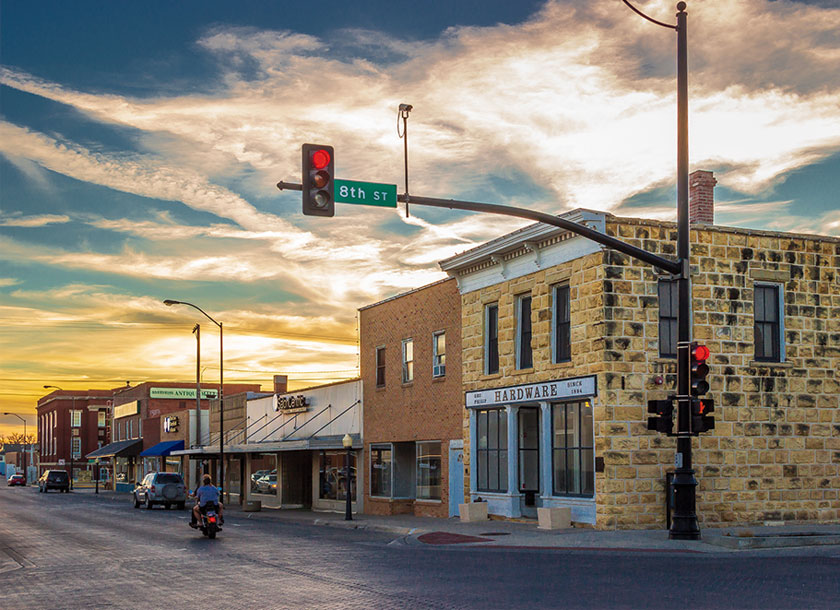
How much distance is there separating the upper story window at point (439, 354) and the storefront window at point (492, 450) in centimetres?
290

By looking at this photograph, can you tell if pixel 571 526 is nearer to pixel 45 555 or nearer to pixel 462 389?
pixel 462 389

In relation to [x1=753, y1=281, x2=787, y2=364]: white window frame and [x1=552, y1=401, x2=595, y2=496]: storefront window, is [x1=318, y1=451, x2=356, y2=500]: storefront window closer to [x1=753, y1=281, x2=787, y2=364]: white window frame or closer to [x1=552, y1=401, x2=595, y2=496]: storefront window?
[x1=552, y1=401, x2=595, y2=496]: storefront window

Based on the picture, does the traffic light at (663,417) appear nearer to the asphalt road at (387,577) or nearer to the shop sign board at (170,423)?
the asphalt road at (387,577)

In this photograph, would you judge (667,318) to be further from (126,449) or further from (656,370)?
(126,449)

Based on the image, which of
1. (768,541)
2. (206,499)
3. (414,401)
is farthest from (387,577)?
(414,401)

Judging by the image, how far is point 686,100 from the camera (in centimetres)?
2114

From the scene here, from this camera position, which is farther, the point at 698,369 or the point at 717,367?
the point at 717,367

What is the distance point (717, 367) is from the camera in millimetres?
25484

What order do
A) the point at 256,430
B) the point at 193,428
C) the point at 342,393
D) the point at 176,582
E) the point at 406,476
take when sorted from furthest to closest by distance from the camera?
the point at 193,428, the point at 256,430, the point at 342,393, the point at 406,476, the point at 176,582

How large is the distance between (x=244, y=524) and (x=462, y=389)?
28.9ft

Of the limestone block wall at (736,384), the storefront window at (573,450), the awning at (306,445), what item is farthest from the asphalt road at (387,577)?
the awning at (306,445)

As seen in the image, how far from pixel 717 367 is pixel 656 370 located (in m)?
1.78

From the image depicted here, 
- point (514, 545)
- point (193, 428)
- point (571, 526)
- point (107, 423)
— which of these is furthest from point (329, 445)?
point (107, 423)

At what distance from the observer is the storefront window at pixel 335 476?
39438 millimetres
